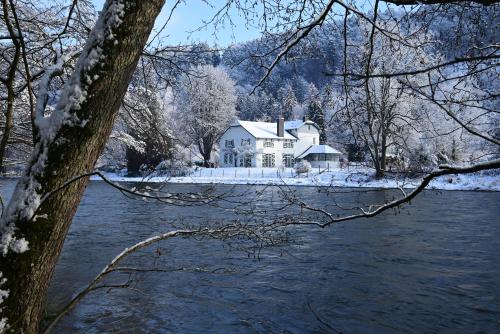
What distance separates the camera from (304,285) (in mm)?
8016

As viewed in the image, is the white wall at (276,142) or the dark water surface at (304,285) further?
the white wall at (276,142)

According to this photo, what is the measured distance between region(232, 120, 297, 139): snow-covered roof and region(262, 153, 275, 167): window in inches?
116

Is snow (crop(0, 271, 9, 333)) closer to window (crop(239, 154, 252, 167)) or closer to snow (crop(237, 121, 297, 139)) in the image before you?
snow (crop(237, 121, 297, 139))

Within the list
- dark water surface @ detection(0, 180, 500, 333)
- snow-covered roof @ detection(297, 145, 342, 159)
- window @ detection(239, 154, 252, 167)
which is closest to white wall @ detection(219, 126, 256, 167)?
window @ detection(239, 154, 252, 167)

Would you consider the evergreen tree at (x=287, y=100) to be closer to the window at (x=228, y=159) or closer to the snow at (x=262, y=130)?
the snow at (x=262, y=130)

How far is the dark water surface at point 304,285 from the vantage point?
20.9 ft

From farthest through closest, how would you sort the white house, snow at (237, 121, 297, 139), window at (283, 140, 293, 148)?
window at (283, 140, 293, 148) < snow at (237, 121, 297, 139) < the white house

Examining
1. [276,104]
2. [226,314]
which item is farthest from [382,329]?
[276,104]

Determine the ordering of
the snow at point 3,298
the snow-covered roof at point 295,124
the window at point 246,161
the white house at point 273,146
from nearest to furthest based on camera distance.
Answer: the snow at point 3,298
the white house at point 273,146
the window at point 246,161
the snow-covered roof at point 295,124

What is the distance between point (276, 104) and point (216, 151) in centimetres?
2470

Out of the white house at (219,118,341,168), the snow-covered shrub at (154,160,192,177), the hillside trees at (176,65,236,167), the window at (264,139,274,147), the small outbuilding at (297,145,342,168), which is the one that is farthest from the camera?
the window at (264,139,274,147)

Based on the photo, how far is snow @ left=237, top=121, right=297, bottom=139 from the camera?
203 ft

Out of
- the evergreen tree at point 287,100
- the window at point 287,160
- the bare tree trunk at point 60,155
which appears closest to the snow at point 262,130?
the window at point 287,160

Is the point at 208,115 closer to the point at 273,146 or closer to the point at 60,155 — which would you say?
the point at 273,146
